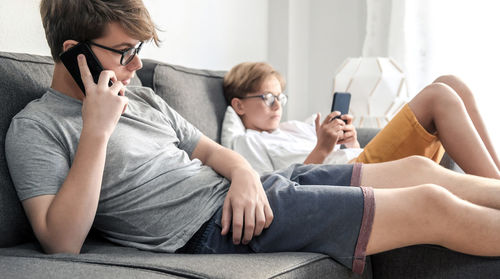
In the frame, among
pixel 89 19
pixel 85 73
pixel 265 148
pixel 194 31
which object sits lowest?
pixel 265 148

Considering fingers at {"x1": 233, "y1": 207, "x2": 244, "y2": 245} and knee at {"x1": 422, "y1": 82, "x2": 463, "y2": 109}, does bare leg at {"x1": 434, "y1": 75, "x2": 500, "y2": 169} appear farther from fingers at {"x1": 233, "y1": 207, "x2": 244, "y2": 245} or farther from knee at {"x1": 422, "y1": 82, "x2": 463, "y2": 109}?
fingers at {"x1": 233, "y1": 207, "x2": 244, "y2": 245}

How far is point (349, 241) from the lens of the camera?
3.60 feet

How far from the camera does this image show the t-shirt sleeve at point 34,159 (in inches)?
44.5

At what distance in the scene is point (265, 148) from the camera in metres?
2.03

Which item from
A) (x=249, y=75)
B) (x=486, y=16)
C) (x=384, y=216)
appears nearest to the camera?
(x=384, y=216)

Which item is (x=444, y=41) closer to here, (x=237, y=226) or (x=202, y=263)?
(x=237, y=226)

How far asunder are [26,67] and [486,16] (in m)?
2.59

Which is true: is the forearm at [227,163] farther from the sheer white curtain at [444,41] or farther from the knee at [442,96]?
the sheer white curtain at [444,41]

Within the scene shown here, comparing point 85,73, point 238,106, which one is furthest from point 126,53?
point 238,106

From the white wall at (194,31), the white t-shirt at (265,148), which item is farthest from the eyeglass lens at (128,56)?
the white t-shirt at (265,148)

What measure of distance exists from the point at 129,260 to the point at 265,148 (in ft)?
3.56

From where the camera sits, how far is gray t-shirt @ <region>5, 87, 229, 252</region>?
1.16 meters

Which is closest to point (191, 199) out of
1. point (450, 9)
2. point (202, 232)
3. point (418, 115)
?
point (202, 232)

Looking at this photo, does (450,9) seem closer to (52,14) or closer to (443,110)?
(443,110)
